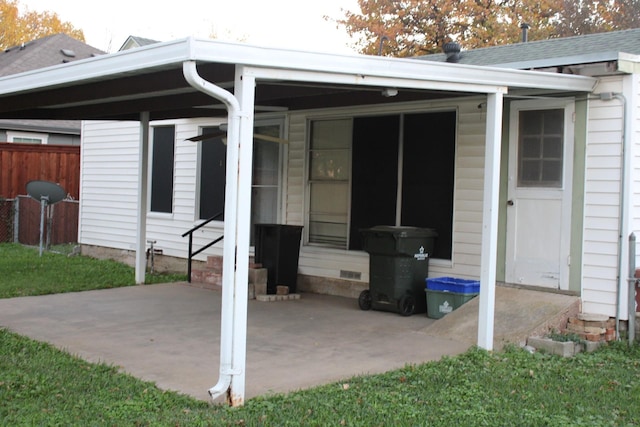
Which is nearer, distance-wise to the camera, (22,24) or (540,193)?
(540,193)

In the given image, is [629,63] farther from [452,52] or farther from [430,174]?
[452,52]

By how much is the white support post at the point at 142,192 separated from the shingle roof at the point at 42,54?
14.4 m

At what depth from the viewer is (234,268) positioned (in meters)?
5.32

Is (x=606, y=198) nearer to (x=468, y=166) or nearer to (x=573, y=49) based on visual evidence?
(x=468, y=166)

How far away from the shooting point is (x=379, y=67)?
20.0 feet

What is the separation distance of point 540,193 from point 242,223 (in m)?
4.13

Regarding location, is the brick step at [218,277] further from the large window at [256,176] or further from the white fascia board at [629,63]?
the white fascia board at [629,63]

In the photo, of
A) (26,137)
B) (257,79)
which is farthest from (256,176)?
(26,137)

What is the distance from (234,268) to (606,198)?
4307mm

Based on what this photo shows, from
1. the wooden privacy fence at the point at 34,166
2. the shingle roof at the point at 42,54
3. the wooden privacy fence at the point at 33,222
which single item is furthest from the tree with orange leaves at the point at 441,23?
the wooden privacy fence at the point at 33,222

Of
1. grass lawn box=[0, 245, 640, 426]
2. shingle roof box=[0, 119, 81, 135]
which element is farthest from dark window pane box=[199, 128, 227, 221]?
shingle roof box=[0, 119, 81, 135]

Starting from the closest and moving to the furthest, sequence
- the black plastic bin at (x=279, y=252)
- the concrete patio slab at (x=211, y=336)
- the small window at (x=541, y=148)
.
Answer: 1. the concrete patio slab at (x=211, y=336)
2. the small window at (x=541, y=148)
3. the black plastic bin at (x=279, y=252)

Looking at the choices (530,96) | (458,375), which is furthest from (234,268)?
(530,96)

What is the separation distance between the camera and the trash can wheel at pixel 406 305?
8820 mm
